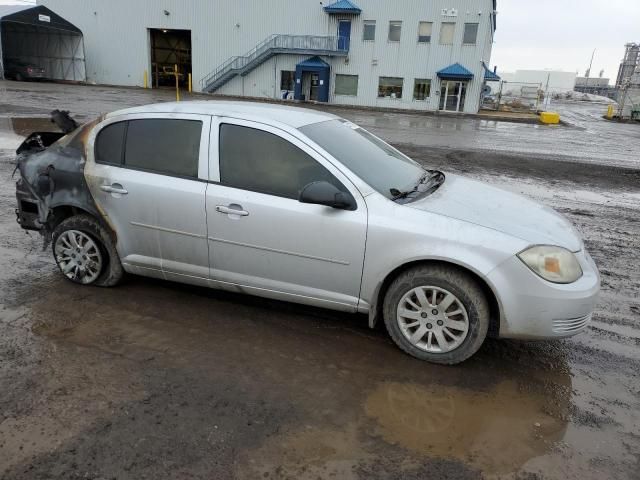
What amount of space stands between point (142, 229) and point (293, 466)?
2421 mm

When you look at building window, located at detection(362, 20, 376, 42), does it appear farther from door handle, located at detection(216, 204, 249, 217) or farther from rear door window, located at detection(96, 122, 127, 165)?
door handle, located at detection(216, 204, 249, 217)

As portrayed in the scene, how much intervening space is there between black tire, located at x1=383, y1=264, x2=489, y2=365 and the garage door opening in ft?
150

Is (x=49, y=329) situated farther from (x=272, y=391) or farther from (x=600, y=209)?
(x=600, y=209)

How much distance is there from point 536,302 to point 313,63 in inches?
1485

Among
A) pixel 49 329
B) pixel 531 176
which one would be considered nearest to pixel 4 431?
pixel 49 329

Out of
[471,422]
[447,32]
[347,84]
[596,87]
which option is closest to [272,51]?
[347,84]

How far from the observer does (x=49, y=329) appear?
12.8 ft

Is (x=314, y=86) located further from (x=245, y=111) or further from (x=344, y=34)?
(x=245, y=111)

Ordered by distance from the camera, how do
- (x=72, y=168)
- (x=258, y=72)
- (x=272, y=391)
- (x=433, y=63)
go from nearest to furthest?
(x=272, y=391) < (x=72, y=168) < (x=433, y=63) < (x=258, y=72)

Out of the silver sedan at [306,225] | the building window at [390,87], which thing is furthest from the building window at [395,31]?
the silver sedan at [306,225]

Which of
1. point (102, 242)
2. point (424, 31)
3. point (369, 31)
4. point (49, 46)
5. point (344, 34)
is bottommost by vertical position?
point (102, 242)

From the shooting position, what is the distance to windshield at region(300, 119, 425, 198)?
3.92 meters

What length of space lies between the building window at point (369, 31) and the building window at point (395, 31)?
123cm

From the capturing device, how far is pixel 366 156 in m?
4.25
